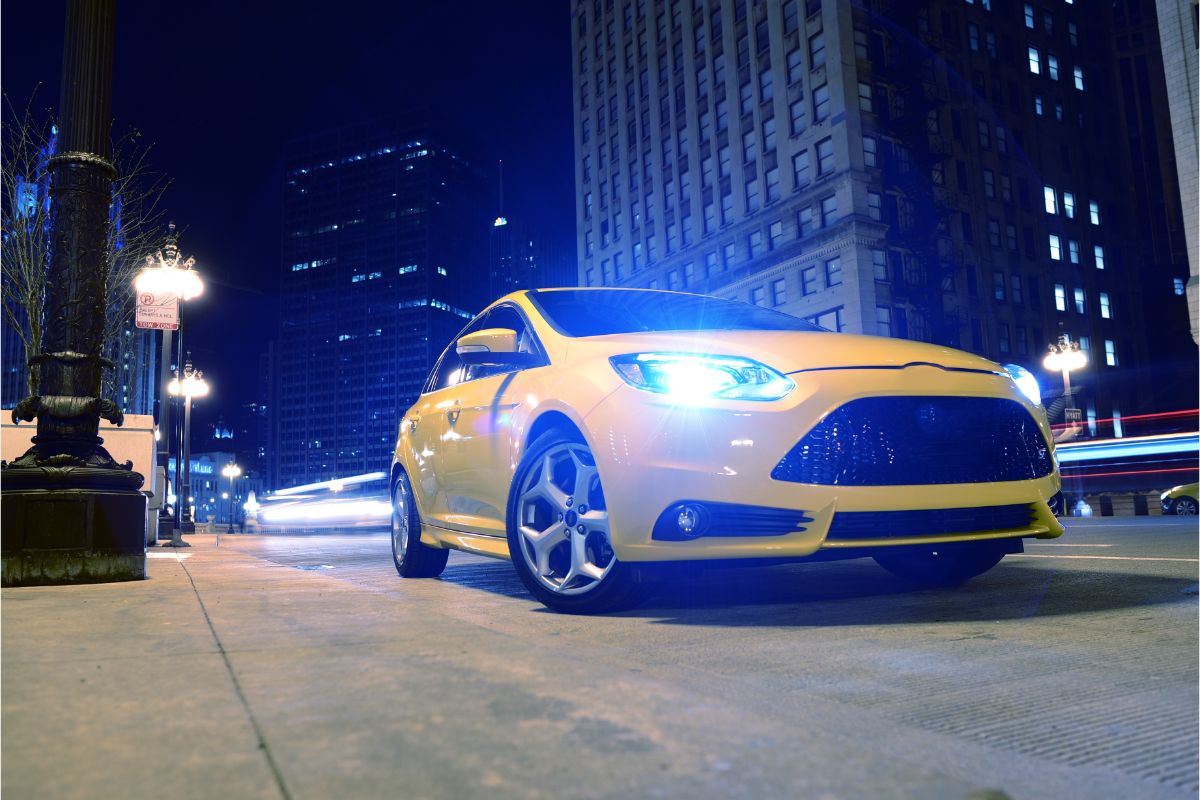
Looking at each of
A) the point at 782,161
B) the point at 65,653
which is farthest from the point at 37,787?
the point at 782,161

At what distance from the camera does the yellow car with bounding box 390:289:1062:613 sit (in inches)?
145

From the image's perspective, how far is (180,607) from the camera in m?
4.39

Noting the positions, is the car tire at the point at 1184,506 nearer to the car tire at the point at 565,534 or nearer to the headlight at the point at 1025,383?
the headlight at the point at 1025,383

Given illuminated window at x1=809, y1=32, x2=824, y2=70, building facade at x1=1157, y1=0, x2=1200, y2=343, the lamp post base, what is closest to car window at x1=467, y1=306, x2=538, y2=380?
the lamp post base

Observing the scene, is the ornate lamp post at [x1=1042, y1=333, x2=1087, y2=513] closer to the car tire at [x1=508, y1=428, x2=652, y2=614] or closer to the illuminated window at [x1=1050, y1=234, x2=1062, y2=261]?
Result: the illuminated window at [x1=1050, y1=234, x2=1062, y2=261]

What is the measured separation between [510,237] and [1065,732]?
200822 millimetres

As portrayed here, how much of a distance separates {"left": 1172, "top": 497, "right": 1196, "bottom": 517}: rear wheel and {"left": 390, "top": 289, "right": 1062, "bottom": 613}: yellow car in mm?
20912

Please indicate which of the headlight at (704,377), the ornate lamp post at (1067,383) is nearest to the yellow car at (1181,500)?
the ornate lamp post at (1067,383)

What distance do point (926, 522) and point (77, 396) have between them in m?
5.59

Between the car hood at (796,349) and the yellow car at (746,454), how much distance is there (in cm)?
1

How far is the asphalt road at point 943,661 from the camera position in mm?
1817

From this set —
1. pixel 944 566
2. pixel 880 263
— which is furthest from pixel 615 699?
pixel 880 263

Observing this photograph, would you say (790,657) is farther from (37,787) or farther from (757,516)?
(37,787)

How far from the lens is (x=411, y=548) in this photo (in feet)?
21.0
